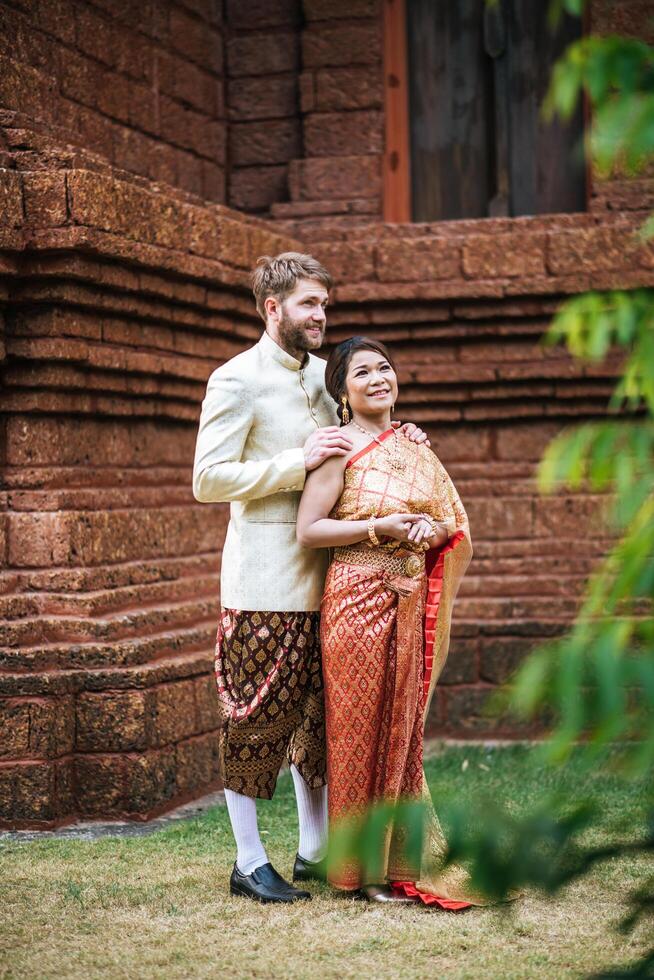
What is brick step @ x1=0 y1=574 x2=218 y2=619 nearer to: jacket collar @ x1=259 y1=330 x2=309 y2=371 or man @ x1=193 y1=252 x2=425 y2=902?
man @ x1=193 y1=252 x2=425 y2=902

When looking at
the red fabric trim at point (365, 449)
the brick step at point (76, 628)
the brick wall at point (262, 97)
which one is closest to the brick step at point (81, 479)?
the brick step at point (76, 628)

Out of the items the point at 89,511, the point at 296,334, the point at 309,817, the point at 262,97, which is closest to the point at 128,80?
the point at 262,97

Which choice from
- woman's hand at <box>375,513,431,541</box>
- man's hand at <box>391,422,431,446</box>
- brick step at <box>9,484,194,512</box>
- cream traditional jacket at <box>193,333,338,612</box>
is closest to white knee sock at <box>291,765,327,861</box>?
cream traditional jacket at <box>193,333,338,612</box>

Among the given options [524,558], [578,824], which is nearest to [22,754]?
[524,558]

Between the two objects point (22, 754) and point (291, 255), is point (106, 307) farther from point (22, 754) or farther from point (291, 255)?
point (22, 754)

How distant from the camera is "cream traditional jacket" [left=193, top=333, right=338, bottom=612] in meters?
4.21

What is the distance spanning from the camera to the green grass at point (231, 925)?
3604mm

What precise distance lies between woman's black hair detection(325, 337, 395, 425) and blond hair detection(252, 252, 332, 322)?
22 centimetres

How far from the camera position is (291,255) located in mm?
4332

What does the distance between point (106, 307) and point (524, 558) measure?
2.80 metres

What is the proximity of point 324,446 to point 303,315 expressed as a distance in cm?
45

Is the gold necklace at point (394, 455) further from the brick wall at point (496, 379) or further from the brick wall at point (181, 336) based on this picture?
the brick wall at point (496, 379)

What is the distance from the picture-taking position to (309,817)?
446 cm

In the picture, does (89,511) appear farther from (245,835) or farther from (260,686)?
(245,835)
